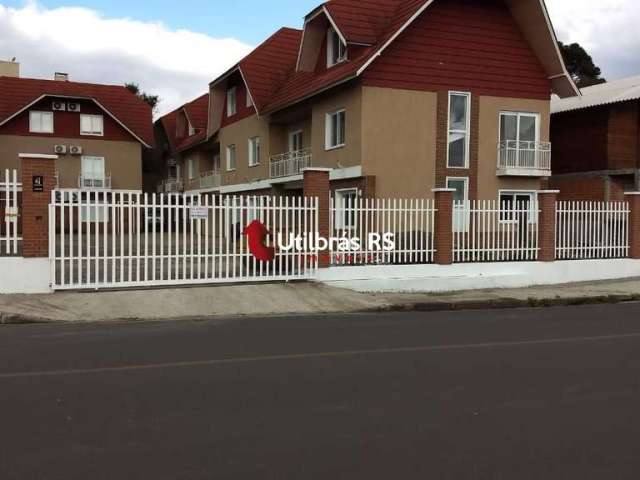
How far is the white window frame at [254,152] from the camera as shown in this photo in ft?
97.2

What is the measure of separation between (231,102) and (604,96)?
18216 millimetres

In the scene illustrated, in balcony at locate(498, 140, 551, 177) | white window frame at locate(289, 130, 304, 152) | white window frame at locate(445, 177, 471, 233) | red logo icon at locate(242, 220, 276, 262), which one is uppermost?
white window frame at locate(289, 130, 304, 152)

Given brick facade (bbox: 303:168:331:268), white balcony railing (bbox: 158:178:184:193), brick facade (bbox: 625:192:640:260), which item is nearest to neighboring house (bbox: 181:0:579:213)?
brick facade (bbox: 625:192:640:260)

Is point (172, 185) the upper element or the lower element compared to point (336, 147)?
upper

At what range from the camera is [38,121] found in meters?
37.3

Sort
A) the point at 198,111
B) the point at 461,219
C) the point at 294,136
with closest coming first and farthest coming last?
1. the point at 461,219
2. the point at 294,136
3. the point at 198,111

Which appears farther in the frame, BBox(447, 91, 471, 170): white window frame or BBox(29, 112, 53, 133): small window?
BBox(29, 112, 53, 133): small window

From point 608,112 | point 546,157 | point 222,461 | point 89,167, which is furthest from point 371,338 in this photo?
point 89,167

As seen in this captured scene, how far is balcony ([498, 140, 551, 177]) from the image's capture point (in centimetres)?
2236

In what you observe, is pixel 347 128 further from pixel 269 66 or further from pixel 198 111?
pixel 198 111

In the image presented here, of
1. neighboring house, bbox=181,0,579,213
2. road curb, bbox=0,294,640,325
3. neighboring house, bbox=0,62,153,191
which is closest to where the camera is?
road curb, bbox=0,294,640,325

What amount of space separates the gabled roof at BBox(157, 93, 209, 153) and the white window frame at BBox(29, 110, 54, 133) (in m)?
7.70

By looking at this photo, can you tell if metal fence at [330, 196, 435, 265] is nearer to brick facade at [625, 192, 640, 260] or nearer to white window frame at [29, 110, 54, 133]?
brick facade at [625, 192, 640, 260]

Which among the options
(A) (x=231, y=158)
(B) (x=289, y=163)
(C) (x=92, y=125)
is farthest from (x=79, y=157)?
(B) (x=289, y=163)
